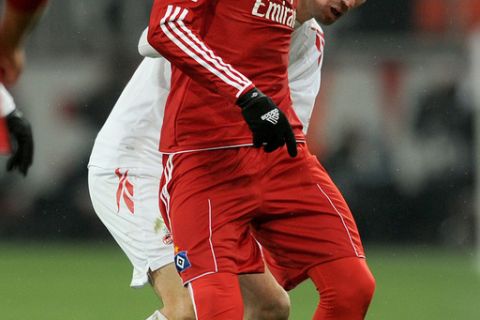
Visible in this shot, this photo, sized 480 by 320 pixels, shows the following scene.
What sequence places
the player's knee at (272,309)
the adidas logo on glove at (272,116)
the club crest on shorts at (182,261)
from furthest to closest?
1. the player's knee at (272,309)
2. the club crest on shorts at (182,261)
3. the adidas logo on glove at (272,116)

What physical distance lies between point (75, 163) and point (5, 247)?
59.3 inches

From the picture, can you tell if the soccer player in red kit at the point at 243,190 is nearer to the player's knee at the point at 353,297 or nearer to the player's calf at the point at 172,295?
the player's knee at the point at 353,297

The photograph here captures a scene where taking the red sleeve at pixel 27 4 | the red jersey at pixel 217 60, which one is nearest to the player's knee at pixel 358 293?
the red jersey at pixel 217 60

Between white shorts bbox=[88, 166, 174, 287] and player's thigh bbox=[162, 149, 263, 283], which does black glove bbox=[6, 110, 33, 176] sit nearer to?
player's thigh bbox=[162, 149, 263, 283]

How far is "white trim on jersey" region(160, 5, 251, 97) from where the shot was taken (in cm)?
514

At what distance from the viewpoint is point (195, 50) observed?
5.14m

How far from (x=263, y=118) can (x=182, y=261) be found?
77 centimetres

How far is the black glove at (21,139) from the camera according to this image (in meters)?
5.16

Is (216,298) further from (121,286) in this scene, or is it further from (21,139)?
(121,286)

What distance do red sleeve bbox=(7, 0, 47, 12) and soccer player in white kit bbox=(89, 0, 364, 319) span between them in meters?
2.27

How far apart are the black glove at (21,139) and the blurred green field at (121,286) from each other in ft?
14.7

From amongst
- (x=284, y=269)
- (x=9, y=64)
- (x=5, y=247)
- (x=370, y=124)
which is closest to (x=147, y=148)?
(x=284, y=269)

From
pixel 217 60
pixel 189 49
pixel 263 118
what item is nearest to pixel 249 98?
pixel 263 118

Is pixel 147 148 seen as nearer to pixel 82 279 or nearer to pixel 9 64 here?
pixel 9 64
